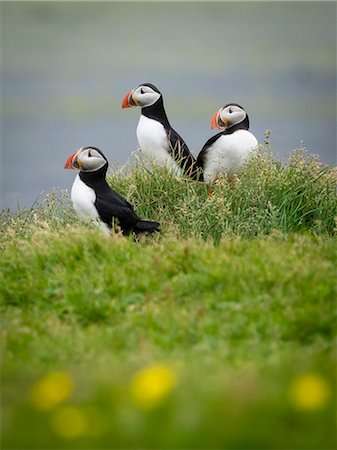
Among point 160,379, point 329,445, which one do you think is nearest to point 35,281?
point 160,379

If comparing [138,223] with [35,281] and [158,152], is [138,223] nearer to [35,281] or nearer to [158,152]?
[158,152]

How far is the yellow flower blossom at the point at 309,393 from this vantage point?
3445 millimetres

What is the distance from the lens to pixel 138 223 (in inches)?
392

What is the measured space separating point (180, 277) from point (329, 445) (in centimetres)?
338

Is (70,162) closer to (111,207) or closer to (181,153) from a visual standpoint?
(111,207)

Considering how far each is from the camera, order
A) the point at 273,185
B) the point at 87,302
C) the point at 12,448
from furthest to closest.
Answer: the point at 273,185, the point at 87,302, the point at 12,448

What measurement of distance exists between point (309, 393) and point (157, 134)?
823cm

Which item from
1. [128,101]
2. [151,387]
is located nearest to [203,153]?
[128,101]

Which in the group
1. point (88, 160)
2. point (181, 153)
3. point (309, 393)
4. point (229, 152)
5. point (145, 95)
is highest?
point (145, 95)

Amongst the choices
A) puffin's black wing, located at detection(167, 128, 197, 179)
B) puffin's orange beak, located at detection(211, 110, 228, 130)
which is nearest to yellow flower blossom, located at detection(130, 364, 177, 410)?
puffin's black wing, located at detection(167, 128, 197, 179)

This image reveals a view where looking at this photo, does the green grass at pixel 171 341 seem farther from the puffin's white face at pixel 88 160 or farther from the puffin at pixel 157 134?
the puffin at pixel 157 134

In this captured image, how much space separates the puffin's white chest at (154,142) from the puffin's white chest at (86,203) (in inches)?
68.0

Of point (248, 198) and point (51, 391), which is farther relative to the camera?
point (248, 198)

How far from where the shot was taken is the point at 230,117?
11711mm
